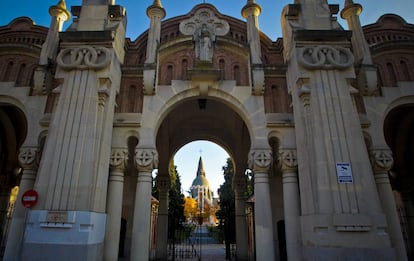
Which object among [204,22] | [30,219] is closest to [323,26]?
[204,22]

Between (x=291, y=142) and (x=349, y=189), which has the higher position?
(x=291, y=142)

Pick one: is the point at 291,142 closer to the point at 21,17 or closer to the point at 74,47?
the point at 74,47

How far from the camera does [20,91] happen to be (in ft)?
36.0

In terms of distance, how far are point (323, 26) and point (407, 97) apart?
187 inches

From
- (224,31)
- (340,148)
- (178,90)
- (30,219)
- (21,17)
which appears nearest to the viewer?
(30,219)

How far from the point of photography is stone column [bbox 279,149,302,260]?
28.6ft

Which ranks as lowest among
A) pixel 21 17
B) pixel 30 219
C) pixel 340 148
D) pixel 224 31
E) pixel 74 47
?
pixel 30 219

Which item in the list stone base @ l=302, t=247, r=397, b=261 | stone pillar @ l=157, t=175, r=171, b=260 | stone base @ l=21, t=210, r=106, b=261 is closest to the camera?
stone base @ l=302, t=247, r=397, b=261

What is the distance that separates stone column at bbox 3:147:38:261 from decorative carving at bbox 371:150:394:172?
12.6 meters

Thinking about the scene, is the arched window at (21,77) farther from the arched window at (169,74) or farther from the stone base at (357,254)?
the stone base at (357,254)

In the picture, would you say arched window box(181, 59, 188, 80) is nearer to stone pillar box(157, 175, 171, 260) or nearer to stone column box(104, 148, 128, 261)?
stone column box(104, 148, 128, 261)

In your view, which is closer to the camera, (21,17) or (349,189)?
(349,189)

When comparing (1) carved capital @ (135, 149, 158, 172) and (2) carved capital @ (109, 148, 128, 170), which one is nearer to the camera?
(1) carved capital @ (135, 149, 158, 172)

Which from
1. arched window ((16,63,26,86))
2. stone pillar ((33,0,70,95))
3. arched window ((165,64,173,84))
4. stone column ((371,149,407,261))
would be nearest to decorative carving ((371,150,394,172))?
stone column ((371,149,407,261))
